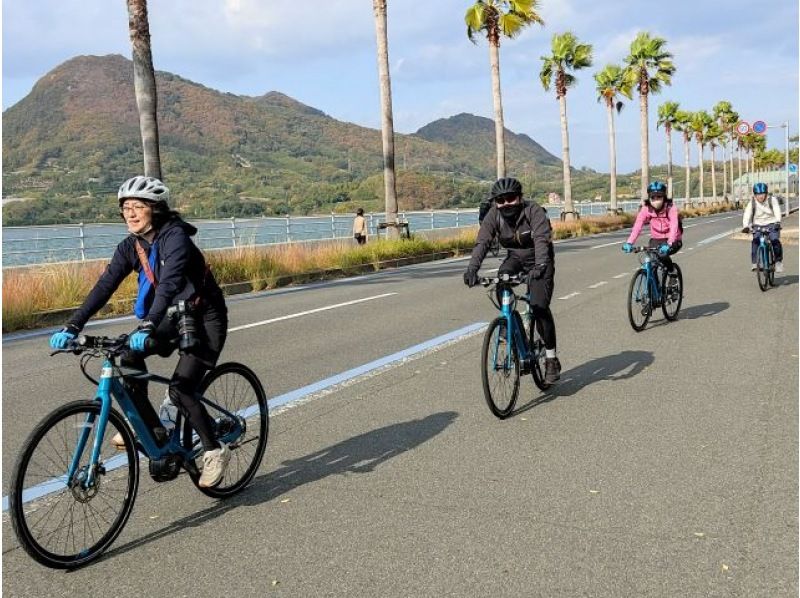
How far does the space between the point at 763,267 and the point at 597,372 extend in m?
7.33

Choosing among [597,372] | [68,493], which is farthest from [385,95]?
[68,493]

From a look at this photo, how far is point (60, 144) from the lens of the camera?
18088 centimetres

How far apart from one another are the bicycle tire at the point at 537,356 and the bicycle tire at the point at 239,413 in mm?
2488

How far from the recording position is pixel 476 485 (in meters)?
4.17

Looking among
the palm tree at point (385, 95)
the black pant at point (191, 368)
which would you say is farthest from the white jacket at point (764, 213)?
the palm tree at point (385, 95)

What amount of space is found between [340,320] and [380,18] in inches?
630

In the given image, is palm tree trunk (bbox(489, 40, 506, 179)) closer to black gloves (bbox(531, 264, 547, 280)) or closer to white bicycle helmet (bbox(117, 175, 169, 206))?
black gloves (bbox(531, 264, 547, 280))

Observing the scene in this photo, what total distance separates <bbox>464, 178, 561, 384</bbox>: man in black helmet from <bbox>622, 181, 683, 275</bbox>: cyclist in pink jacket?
373 centimetres

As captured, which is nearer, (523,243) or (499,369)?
(499,369)

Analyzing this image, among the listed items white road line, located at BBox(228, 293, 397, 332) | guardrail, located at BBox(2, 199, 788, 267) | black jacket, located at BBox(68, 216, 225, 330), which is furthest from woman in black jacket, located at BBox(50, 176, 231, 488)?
guardrail, located at BBox(2, 199, 788, 267)

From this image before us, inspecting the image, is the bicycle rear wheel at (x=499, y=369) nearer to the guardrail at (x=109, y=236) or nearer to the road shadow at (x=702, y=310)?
the road shadow at (x=702, y=310)

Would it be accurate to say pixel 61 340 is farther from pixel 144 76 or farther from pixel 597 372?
pixel 144 76

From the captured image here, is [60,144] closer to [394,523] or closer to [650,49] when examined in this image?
[650,49]

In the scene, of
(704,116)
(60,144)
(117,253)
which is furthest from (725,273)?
(60,144)
